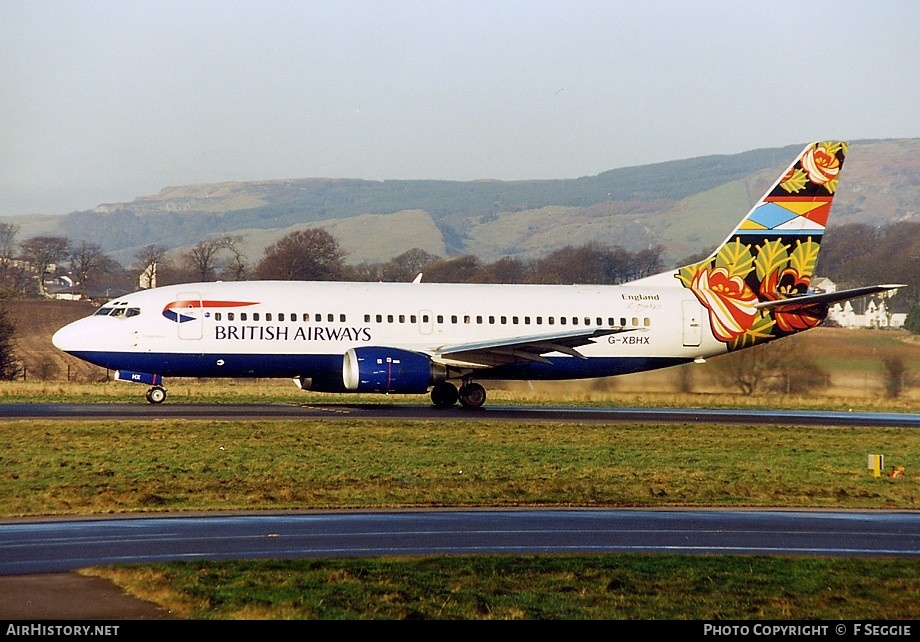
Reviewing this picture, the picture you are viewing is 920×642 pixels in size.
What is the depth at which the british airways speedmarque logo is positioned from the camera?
38188 millimetres

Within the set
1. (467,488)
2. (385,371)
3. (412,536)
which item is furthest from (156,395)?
(412,536)

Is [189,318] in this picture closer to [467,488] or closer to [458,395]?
[458,395]

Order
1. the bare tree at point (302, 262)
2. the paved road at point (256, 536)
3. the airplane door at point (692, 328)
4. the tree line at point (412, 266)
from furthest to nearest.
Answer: the tree line at point (412, 266) → the bare tree at point (302, 262) → the airplane door at point (692, 328) → the paved road at point (256, 536)

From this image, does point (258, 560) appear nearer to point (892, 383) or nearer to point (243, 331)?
point (243, 331)

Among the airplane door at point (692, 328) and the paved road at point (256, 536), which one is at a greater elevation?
the airplane door at point (692, 328)

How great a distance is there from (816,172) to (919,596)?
108 feet

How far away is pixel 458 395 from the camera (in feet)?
135

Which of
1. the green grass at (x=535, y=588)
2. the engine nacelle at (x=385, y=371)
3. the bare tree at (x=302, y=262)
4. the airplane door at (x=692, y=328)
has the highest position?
the bare tree at (x=302, y=262)

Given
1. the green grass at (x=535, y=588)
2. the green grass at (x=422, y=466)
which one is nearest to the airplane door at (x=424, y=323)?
the green grass at (x=422, y=466)

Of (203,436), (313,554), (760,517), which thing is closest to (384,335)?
(203,436)

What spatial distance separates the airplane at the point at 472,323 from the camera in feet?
125

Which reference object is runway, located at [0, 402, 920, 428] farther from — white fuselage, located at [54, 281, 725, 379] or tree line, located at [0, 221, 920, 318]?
tree line, located at [0, 221, 920, 318]

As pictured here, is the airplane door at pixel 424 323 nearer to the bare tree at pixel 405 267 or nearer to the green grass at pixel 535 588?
the green grass at pixel 535 588

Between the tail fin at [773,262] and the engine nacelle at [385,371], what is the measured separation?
1147 centimetres
